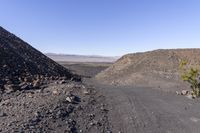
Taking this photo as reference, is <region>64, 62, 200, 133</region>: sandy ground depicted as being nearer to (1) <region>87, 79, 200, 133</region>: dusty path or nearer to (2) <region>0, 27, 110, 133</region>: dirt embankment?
(1) <region>87, 79, 200, 133</region>: dusty path

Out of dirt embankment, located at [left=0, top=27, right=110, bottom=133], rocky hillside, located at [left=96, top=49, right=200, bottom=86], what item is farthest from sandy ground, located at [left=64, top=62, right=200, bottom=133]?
rocky hillside, located at [left=96, top=49, right=200, bottom=86]

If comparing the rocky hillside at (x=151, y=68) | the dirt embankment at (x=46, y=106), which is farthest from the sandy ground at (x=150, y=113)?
the rocky hillside at (x=151, y=68)

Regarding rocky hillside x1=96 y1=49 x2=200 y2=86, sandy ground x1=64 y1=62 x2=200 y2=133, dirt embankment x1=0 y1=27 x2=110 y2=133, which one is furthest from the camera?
rocky hillside x1=96 y1=49 x2=200 y2=86

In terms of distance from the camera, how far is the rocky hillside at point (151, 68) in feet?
122

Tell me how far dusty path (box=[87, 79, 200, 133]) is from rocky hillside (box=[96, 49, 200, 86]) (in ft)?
35.1

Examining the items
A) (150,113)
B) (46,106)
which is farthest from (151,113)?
(46,106)

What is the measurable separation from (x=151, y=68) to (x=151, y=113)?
2514cm

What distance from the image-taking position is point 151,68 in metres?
42.9

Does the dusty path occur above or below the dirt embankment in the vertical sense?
below

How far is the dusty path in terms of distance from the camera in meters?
15.7

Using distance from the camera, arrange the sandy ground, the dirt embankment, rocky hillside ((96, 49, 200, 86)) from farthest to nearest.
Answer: rocky hillside ((96, 49, 200, 86)) → the sandy ground → the dirt embankment

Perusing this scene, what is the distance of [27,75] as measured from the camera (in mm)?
22531

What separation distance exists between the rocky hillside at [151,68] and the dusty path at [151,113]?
10.7m

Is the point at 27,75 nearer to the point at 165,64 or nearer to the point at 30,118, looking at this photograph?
the point at 30,118
